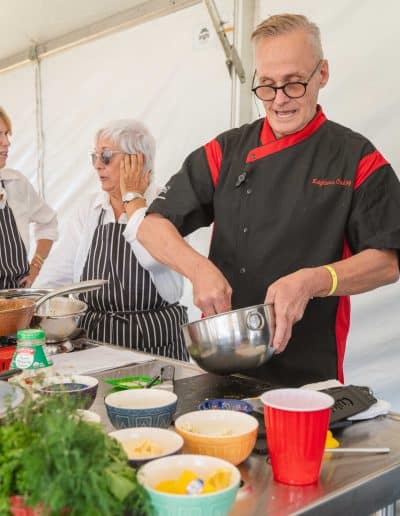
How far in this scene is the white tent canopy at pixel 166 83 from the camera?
2418 millimetres

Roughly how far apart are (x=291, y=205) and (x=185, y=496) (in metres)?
1.04

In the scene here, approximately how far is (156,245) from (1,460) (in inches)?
38.7

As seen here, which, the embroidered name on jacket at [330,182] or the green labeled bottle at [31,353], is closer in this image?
the green labeled bottle at [31,353]

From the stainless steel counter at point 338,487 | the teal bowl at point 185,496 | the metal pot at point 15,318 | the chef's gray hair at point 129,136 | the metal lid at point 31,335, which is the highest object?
the chef's gray hair at point 129,136

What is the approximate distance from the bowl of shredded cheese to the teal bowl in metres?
0.04

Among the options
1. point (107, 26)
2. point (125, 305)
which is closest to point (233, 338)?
point (125, 305)

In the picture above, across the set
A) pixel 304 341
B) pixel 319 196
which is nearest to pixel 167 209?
pixel 319 196

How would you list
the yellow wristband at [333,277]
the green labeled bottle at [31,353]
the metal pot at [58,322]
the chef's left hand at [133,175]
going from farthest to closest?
the chef's left hand at [133,175]
the metal pot at [58,322]
the yellow wristband at [333,277]
the green labeled bottle at [31,353]

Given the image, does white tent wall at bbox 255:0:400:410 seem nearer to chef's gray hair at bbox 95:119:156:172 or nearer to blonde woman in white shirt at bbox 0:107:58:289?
chef's gray hair at bbox 95:119:156:172

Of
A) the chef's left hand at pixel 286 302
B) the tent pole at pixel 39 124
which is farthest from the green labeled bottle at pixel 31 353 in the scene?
the tent pole at pixel 39 124

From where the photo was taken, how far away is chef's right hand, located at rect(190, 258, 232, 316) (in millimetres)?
1281

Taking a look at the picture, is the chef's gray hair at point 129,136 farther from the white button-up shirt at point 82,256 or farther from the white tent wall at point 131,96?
the white tent wall at point 131,96

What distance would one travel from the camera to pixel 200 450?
85 cm

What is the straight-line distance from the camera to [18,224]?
311 cm
